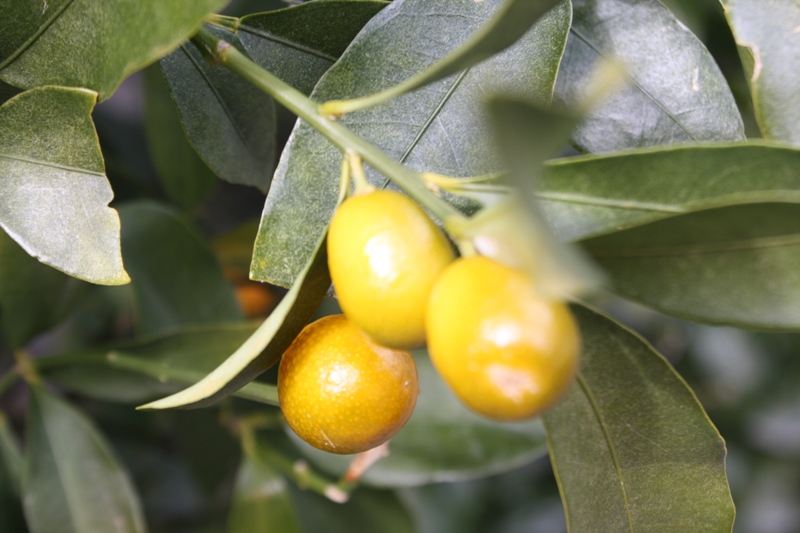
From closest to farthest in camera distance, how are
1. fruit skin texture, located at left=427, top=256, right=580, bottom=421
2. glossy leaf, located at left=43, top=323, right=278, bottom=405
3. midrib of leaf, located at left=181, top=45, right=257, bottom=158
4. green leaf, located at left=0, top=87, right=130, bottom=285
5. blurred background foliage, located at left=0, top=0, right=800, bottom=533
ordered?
fruit skin texture, located at left=427, top=256, right=580, bottom=421, green leaf, located at left=0, top=87, right=130, bottom=285, midrib of leaf, located at left=181, top=45, right=257, bottom=158, glossy leaf, located at left=43, top=323, right=278, bottom=405, blurred background foliage, located at left=0, top=0, right=800, bottom=533

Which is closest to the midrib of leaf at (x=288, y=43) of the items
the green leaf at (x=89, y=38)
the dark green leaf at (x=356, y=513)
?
the green leaf at (x=89, y=38)

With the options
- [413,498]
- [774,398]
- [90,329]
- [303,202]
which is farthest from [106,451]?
[774,398]

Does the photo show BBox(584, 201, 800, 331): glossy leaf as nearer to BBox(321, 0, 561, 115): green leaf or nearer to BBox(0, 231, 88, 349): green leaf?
BBox(321, 0, 561, 115): green leaf

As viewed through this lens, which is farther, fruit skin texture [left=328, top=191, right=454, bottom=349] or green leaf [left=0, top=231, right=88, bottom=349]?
green leaf [left=0, top=231, right=88, bottom=349]

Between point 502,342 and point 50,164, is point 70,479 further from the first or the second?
point 502,342

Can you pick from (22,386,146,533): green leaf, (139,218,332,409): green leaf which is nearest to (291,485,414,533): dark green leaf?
(22,386,146,533): green leaf

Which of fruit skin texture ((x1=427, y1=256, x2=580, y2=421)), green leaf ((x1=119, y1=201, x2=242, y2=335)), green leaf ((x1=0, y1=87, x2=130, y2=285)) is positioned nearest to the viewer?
fruit skin texture ((x1=427, y1=256, x2=580, y2=421))
